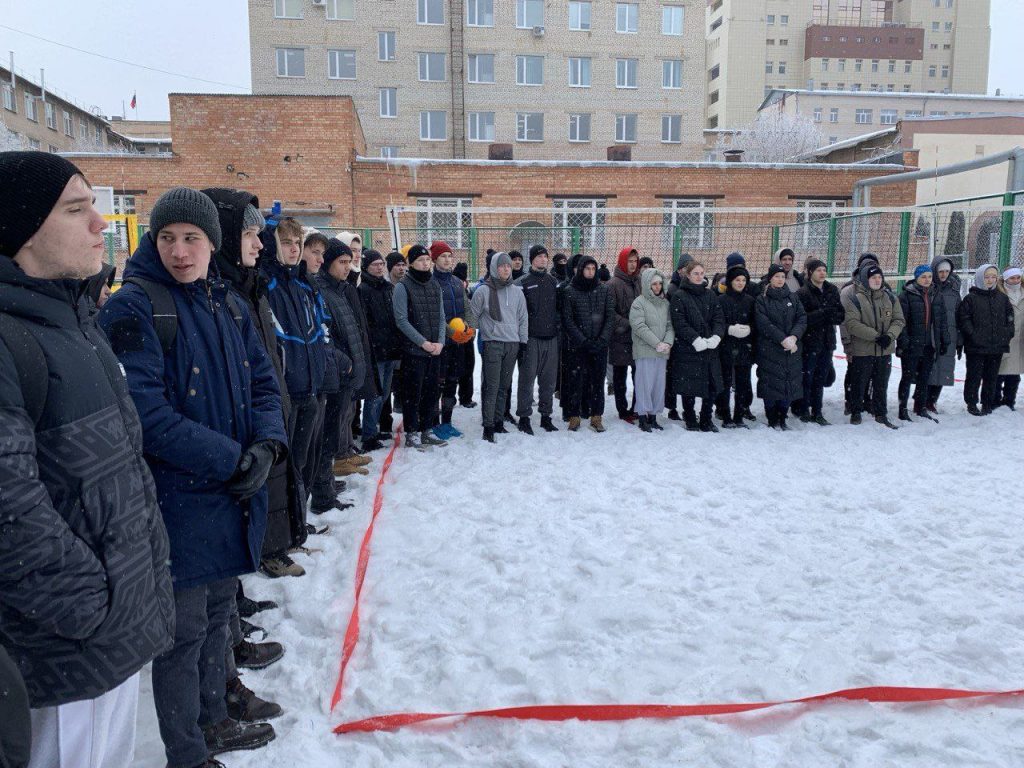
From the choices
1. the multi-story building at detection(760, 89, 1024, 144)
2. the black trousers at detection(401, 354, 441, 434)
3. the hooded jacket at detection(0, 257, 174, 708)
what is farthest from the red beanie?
the multi-story building at detection(760, 89, 1024, 144)

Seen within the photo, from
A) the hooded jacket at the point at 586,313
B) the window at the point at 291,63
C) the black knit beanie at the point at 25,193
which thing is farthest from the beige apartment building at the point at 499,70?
the black knit beanie at the point at 25,193

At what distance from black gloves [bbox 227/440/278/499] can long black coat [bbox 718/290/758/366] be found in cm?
629

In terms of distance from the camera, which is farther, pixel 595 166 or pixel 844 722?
pixel 595 166

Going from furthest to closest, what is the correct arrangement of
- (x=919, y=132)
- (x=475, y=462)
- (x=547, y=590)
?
(x=919, y=132)
(x=475, y=462)
(x=547, y=590)

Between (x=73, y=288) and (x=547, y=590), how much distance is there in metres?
2.78

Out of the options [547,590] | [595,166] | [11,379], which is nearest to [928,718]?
[547,590]

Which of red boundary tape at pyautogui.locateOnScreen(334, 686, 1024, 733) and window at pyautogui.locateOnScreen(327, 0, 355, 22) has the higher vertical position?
window at pyautogui.locateOnScreen(327, 0, 355, 22)

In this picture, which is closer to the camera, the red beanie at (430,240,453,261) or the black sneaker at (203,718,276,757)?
the black sneaker at (203,718,276,757)

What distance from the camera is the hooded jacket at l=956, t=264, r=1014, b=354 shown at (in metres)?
8.16

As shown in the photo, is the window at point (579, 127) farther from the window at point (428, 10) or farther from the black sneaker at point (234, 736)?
the black sneaker at point (234, 736)

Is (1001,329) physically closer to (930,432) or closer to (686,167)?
(930,432)

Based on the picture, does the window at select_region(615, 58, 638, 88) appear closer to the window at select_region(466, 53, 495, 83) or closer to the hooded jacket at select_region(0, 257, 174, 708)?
the window at select_region(466, 53, 495, 83)

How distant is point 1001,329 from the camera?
8.16 m

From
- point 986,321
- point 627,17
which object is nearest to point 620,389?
point 986,321
